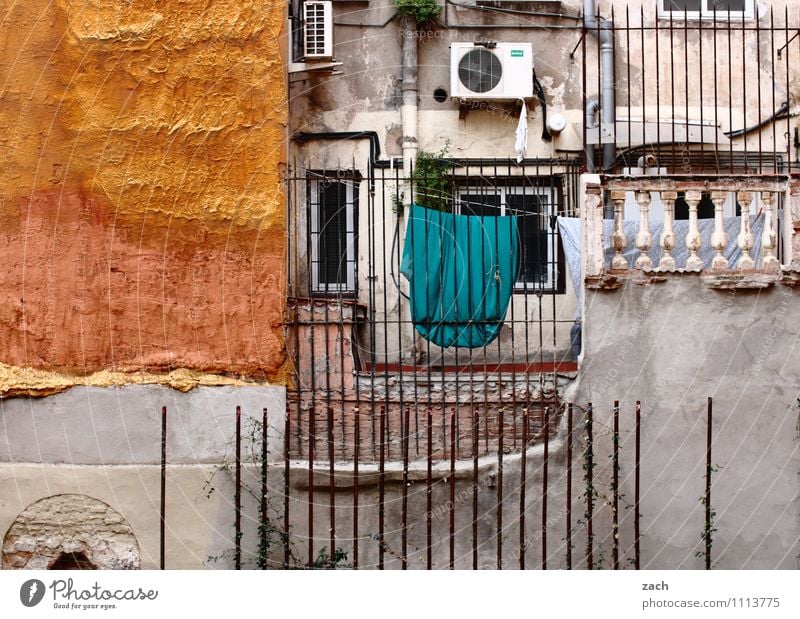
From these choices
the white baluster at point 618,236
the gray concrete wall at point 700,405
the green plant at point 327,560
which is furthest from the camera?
the white baluster at point 618,236

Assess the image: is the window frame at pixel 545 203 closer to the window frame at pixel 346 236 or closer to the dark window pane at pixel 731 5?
the window frame at pixel 346 236

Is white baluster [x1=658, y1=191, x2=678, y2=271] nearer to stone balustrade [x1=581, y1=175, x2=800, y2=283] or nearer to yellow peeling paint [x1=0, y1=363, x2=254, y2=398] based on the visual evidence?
stone balustrade [x1=581, y1=175, x2=800, y2=283]

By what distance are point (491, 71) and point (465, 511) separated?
4.51 metres

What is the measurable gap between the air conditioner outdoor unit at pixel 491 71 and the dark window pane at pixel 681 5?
1.65m

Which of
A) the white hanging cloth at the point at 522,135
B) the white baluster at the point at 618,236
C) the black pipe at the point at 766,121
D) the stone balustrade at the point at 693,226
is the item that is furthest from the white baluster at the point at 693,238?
the black pipe at the point at 766,121

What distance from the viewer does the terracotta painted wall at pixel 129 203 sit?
8766 mm

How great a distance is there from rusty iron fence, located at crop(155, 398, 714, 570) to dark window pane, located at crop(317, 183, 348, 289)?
97.1 inches

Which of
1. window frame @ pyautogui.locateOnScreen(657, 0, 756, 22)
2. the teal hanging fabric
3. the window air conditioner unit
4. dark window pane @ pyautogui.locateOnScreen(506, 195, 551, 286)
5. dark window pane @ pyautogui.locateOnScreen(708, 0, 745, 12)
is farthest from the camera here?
dark window pane @ pyautogui.locateOnScreen(708, 0, 745, 12)

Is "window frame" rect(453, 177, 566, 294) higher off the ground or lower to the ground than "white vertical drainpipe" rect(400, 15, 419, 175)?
lower

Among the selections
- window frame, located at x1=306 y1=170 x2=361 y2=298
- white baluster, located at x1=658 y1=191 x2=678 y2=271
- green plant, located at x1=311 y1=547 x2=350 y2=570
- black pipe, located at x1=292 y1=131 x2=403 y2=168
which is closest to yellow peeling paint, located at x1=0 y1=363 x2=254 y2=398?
→ green plant, located at x1=311 y1=547 x2=350 y2=570

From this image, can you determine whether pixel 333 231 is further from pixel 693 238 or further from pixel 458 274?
pixel 693 238

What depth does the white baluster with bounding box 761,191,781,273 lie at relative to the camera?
8391mm

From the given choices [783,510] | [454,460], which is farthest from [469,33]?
[783,510]
